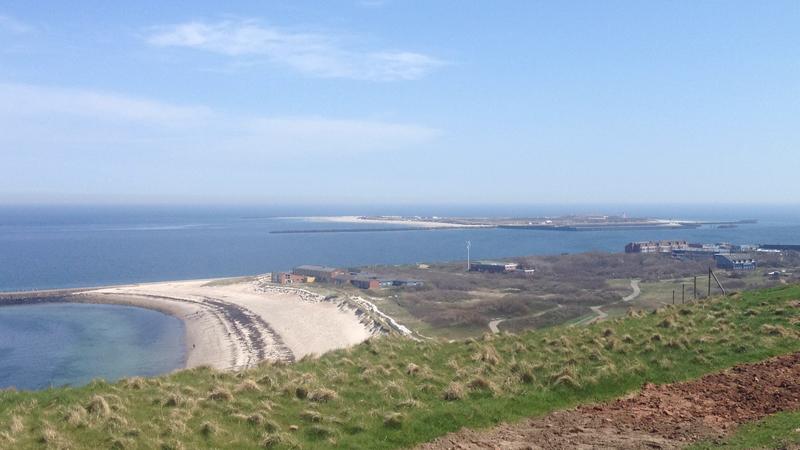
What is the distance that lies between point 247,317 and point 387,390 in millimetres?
40740

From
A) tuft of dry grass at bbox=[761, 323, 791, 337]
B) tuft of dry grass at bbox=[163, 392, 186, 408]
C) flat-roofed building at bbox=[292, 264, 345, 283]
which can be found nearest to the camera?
tuft of dry grass at bbox=[163, 392, 186, 408]

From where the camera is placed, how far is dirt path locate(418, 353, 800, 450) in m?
8.94

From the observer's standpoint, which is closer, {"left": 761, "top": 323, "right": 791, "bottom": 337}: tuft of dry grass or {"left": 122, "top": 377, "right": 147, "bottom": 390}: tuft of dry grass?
{"left": 122, "top": 377, "right": 147, "bottom": 390}: tuft of dry grass

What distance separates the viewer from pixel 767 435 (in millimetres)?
8562

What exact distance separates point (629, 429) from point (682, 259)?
266 feet

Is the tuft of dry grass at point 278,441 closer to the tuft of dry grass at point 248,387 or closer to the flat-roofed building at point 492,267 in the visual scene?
the tuft of dry grass at point 248,387

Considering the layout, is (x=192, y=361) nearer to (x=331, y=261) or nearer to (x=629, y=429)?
(x=629, y=429)

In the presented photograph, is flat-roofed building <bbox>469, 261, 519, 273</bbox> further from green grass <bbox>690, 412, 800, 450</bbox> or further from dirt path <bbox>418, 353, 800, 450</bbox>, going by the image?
green grass <bbox>690, 412, 800, 450</bbox>

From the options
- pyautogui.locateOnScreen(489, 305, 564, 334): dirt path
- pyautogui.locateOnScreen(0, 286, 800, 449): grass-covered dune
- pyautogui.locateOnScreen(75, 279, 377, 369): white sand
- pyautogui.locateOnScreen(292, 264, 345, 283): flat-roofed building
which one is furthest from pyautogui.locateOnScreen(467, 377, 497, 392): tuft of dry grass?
pyautogui.locateOnScreen(292, 264, 345, 283): flat-roofed building

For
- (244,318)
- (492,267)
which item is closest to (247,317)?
(244,318)

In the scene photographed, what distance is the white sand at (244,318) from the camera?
37.8 m

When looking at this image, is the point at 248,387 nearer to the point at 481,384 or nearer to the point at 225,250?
→ the point at 481,384

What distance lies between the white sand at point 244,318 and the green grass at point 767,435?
24.7 meters

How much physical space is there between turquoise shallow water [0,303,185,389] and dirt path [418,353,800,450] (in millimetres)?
26134
